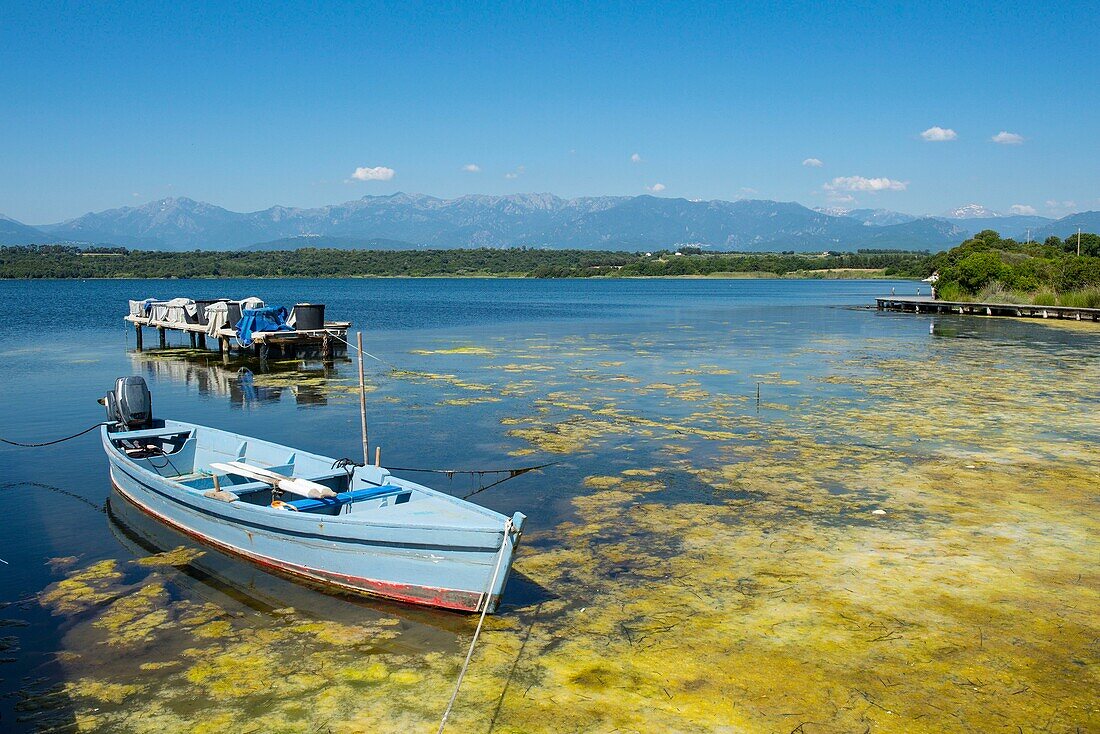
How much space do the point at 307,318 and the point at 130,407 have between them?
21.8 metres

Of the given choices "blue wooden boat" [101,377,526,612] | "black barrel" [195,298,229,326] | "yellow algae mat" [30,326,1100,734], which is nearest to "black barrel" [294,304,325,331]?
"black barrel" [195,298,229,326]

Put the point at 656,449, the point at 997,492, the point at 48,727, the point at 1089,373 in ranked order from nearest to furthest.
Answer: the point at 48,727, the point at 997,492, the point at 656,449, the point at 1089,373

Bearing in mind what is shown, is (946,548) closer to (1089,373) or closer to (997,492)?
(997,492)

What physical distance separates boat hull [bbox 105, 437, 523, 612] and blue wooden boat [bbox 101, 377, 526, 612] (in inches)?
0.5

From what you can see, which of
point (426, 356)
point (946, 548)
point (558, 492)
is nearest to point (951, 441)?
point (946, 548)

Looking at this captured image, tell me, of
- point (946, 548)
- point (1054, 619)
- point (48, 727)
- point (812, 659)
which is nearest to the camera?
point (48, 727)

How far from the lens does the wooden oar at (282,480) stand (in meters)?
10.8

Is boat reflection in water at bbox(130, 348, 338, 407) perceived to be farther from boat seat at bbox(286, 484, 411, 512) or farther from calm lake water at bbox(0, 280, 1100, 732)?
boat seat at bbox(286, 484, 411, 512)

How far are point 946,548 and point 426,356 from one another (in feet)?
87.7

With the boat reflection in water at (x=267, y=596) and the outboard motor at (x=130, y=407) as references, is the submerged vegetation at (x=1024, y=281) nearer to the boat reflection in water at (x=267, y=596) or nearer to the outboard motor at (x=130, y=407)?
the outboard motor at (x=130, y=407)

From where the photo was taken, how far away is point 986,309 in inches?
2359

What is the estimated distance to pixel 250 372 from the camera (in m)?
31.3

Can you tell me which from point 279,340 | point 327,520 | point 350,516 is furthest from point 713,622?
point 279,340

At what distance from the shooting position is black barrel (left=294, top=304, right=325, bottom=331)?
3675 centimetres
